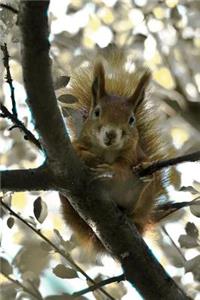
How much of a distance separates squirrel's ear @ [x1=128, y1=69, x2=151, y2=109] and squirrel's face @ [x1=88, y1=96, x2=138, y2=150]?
2cm

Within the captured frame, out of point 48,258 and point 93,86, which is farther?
point 93,86

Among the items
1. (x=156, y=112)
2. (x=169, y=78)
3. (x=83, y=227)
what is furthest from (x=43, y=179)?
(x=169, y=78)

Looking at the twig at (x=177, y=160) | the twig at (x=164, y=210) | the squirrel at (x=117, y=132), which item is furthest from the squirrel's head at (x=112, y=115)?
the twig at (x=177, y=160)

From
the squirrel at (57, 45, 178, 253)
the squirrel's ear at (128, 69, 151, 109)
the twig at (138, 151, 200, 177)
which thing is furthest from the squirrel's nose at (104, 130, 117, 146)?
the twig at (138, 151, 200, 177)

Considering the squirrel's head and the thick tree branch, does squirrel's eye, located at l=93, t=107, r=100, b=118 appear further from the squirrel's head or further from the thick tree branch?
the thick tree branch

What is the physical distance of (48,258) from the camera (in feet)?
3.52

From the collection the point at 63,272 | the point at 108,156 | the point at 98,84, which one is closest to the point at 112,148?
the point at 108,156

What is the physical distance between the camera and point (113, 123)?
4.57ft

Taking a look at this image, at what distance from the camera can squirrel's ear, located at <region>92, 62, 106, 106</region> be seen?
53.7 inches

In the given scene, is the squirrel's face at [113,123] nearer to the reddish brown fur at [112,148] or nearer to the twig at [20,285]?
the reddish brown fur at [112,148]

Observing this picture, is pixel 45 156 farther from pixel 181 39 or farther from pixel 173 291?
pixel 181 39

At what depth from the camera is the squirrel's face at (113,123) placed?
4.40 ft

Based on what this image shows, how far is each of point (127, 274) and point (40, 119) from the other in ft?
0.96

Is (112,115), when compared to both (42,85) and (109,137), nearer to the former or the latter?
(109,137)
